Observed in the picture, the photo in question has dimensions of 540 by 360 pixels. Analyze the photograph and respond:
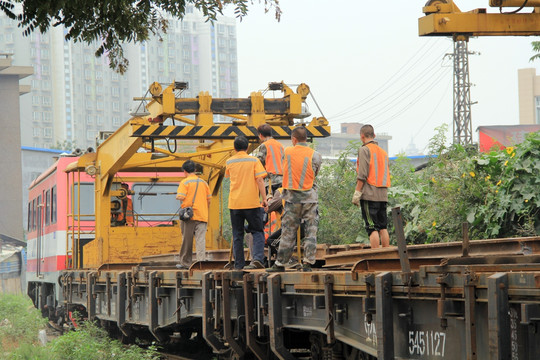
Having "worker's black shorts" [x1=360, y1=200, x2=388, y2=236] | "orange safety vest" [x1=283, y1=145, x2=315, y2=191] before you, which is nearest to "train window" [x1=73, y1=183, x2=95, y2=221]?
"worker's black shorts" [x1=360, y1=200, x2=388, y2=236]

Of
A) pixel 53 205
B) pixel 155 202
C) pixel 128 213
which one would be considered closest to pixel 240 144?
pixel 128 213

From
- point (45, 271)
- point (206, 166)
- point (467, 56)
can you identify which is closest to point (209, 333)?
point (206, 166)

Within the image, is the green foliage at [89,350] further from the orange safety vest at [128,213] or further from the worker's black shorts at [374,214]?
the worker's black shorts at [374,214]

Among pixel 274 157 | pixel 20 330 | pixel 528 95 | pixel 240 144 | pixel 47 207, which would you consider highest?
pixel 528 95

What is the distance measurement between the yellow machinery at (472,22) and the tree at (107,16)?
8.70 feet

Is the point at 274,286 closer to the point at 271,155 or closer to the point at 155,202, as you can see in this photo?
the point at 271,155

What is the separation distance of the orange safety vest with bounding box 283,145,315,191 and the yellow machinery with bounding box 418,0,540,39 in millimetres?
2418

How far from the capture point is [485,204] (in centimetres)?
1223

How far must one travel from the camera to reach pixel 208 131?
41.2 ft

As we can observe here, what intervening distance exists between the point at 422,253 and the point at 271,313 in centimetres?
138

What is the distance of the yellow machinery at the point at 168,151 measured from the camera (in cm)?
1268

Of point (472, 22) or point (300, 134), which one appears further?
point (472, 22)

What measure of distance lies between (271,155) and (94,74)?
112116 mm

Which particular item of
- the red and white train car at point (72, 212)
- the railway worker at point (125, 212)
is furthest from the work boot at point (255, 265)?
the railway worker at point (125, 212)
